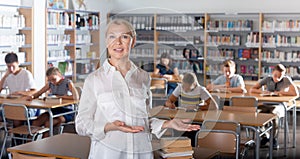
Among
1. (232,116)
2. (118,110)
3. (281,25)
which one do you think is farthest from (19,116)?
(281,25)

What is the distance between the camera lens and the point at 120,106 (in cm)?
201

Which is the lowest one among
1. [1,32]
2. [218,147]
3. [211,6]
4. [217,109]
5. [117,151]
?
[218,147]

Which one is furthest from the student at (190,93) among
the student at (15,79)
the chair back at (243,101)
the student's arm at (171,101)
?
the student at (15,79)

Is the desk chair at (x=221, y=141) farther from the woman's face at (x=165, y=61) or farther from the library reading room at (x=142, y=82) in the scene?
the woman's face at (x=165, y=61)

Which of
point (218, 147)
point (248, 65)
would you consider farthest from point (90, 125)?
point (248, 65)

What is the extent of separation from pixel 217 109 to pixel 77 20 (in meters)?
7.99

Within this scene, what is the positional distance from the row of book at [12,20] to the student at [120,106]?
6.50 m

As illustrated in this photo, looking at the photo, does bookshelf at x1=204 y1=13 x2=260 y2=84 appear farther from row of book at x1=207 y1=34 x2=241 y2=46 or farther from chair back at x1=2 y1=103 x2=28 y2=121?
chair back at x1=2 y1=103 x2=28 y2=121

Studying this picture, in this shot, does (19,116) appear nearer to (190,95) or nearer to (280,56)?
(190,95)

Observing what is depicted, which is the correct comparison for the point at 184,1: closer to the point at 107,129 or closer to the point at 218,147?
the point at 218,147

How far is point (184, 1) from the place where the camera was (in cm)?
1086

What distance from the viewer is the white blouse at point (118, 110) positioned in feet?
6.59

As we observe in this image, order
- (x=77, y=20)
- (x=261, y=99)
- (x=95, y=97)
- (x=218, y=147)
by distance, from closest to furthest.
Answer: (x=95, y=97), (x=218, y=147), (x=261, y=99), (x=77, y=20)

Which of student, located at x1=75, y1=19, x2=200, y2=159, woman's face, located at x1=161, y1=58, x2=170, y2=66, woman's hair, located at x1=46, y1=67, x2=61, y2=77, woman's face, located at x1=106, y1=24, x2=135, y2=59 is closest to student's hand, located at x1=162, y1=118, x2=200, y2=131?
student, located at x1=75, y1=19, x2=200, y2=159
